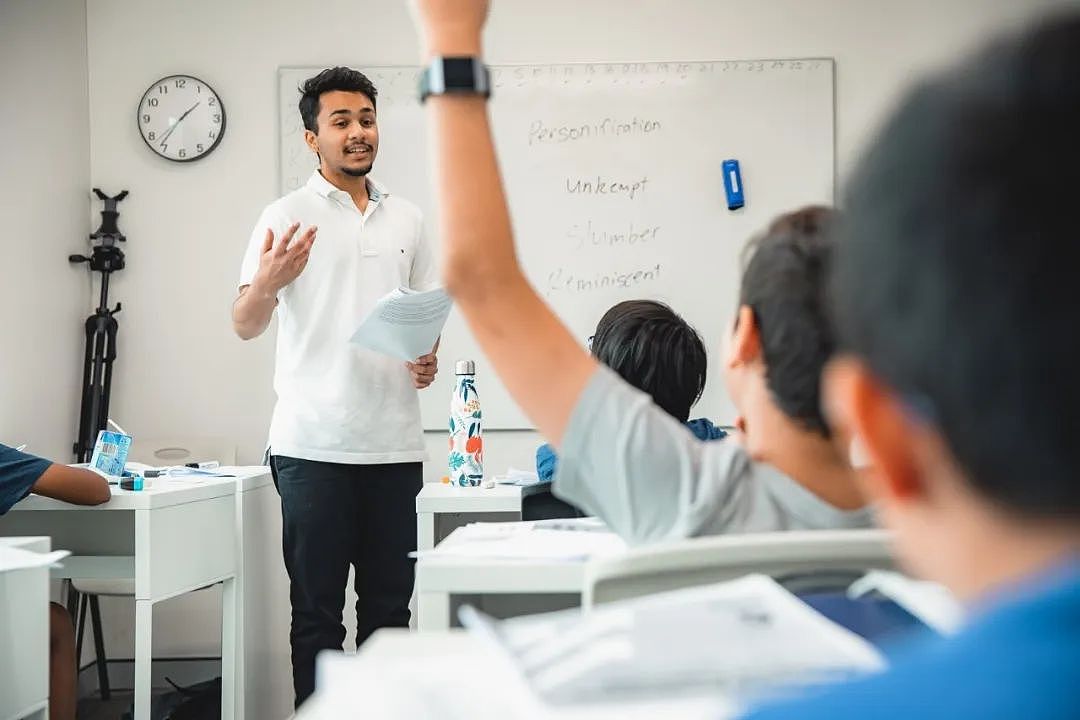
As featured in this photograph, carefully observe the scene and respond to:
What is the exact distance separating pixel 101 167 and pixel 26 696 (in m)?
2.96

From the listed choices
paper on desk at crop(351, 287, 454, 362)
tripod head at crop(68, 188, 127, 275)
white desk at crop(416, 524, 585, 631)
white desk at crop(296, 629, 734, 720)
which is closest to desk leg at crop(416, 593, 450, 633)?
white desk at crop(416, 524, 585, 631)

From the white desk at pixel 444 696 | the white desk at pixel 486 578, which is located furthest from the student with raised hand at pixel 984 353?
the white desk at pixel 486 578

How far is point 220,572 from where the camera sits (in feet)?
10.2

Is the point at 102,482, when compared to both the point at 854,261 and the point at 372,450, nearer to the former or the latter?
the point at 372,450

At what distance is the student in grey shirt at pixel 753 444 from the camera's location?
0.92 meters

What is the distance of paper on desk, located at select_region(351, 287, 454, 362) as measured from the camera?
251 cm

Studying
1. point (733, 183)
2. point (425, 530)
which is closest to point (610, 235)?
point (733, 183)

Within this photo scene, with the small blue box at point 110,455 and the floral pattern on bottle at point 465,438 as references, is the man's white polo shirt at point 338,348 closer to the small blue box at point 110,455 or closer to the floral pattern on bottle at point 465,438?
the floral pattern on bottle at point 465,438

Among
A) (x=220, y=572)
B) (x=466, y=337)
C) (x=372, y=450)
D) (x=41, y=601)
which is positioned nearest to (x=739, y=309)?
(x=41, y=601)

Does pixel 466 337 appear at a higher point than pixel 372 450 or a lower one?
higher

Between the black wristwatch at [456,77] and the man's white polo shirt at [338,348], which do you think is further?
the man's white polo shirt at [338,348]

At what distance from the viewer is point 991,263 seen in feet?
1.02

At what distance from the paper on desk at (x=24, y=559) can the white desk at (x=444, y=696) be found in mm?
1028

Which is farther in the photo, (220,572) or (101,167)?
(101,167)
